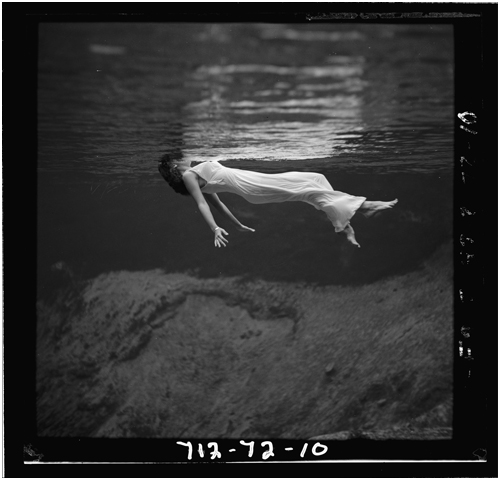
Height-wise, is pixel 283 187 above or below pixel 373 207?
above

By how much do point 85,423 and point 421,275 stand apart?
2302 mm

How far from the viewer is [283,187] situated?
3328 mm

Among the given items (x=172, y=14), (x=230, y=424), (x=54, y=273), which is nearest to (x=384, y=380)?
(x=230, y=424)

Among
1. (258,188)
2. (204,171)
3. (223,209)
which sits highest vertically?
(204,171)

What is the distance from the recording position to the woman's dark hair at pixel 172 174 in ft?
10.9

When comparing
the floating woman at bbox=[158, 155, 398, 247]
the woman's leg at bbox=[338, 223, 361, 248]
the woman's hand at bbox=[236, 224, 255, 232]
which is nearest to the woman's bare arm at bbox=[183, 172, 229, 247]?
the floating woman at bbox=[158, 155, 398, 247]

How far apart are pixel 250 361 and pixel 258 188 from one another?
108cm

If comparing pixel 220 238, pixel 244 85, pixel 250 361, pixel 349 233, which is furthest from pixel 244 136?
pixel 250 361

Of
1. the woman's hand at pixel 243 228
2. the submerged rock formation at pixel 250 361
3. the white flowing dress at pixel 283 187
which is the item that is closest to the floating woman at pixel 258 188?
the white flowing dress at pixel 283 187

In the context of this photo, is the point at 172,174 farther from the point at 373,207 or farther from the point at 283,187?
the point at 373,207

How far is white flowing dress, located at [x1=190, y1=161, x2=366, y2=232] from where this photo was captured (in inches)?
130

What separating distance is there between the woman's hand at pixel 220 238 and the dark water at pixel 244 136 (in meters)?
0.05

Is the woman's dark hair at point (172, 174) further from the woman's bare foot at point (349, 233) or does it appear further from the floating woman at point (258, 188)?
the woman's bare foot at point (349, 233)

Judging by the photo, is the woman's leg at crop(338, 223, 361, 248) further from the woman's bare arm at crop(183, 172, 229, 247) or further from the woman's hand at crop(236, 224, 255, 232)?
the woman's bare arm at crop(183, 172, 229, 247)
